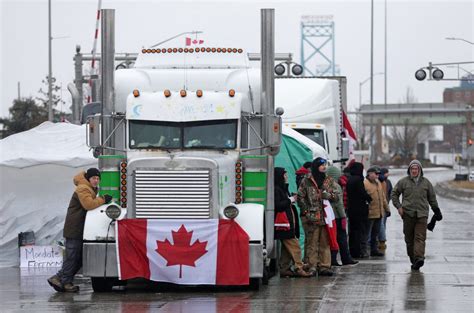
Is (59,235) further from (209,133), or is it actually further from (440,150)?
(440,150)

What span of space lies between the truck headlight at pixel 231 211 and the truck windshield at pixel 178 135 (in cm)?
139

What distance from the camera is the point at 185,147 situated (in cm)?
1650

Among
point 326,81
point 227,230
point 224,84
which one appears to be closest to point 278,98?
point 326,81

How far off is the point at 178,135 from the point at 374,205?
639 cm

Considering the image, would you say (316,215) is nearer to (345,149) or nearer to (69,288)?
(69,288)

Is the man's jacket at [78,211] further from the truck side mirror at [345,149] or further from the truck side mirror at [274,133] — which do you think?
the truck side mirror at [345,149]

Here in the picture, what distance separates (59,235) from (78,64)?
1804 centimetres

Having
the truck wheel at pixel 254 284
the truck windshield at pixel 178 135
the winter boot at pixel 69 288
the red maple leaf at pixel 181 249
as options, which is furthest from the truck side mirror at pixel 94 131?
the truck wheel at pixel 254 284

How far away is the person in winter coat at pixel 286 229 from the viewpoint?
56.5 feet

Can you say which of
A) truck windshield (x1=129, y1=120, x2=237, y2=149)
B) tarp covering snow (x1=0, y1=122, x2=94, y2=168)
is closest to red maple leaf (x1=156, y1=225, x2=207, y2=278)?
truck windshield (x1=129, y1=120, x2=237, y2=149)

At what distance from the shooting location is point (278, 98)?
1086 inches

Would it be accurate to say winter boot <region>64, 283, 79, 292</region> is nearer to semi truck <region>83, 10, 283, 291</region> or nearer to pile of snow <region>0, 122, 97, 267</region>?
semi truck <region>83, 10, 283, 291</region>

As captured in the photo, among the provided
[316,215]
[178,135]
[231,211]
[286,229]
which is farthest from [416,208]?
[178,135]

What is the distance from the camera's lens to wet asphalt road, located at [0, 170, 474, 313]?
14.0m
